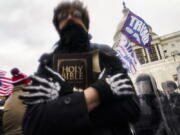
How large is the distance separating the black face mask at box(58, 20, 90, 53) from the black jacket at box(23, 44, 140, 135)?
37cm

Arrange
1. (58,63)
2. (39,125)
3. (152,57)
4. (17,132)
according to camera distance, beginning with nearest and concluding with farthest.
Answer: (39,125)
(58,63)
(17,132)
(152,57)

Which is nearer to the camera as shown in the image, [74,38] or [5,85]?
[74,38]

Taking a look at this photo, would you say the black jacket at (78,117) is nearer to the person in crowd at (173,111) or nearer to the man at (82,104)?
the man at (82,104)

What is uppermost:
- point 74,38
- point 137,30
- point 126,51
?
point 137,30

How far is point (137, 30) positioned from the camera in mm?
5984

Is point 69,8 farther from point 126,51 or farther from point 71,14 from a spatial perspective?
point 126,51

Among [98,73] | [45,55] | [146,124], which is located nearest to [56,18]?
[45,55]

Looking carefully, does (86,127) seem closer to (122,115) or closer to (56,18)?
(122,115)

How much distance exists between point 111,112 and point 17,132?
6.98 feet

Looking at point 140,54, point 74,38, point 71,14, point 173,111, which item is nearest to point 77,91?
point 74,38

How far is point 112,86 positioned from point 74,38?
1.43ft

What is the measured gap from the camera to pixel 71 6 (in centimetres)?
138

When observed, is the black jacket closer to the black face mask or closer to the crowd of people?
the crowd of people

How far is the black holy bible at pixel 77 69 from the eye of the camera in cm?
120
